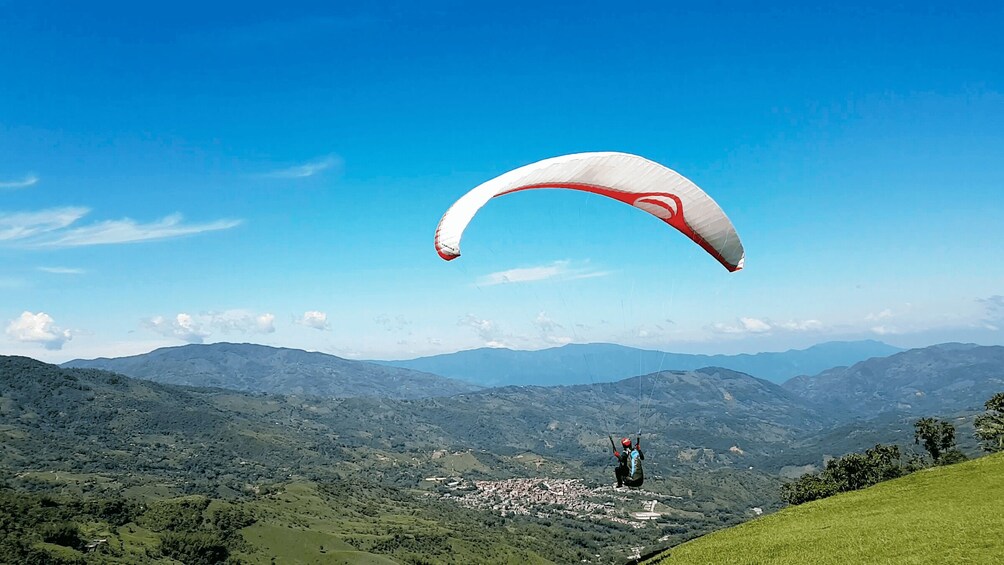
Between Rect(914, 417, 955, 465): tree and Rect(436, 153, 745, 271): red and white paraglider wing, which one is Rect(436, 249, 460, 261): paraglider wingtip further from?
Rect(914, 417, 955, 465): tree

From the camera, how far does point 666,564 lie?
1049 inches

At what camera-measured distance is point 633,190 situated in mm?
22969

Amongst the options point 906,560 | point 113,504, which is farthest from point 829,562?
point 113,504

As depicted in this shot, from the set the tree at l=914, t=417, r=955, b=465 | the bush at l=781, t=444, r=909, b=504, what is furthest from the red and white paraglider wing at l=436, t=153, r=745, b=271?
the tree at l=914, t=417, r=955, b=465

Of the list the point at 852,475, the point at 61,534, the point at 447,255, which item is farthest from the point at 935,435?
the point at 61,534

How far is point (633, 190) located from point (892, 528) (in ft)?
58.0

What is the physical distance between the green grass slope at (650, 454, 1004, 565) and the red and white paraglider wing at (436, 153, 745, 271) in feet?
37.4

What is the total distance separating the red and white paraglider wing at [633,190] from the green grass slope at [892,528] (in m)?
11.4

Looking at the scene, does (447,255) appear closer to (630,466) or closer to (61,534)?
(630,466)

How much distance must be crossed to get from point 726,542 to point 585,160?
20.4 metres

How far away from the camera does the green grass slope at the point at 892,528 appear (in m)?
20.8

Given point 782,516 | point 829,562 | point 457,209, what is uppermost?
point 457,209

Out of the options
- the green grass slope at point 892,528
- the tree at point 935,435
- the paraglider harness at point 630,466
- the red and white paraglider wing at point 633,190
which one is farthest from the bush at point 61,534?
the tree at point 935,435

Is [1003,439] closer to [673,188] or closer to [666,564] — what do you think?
[666,564]
